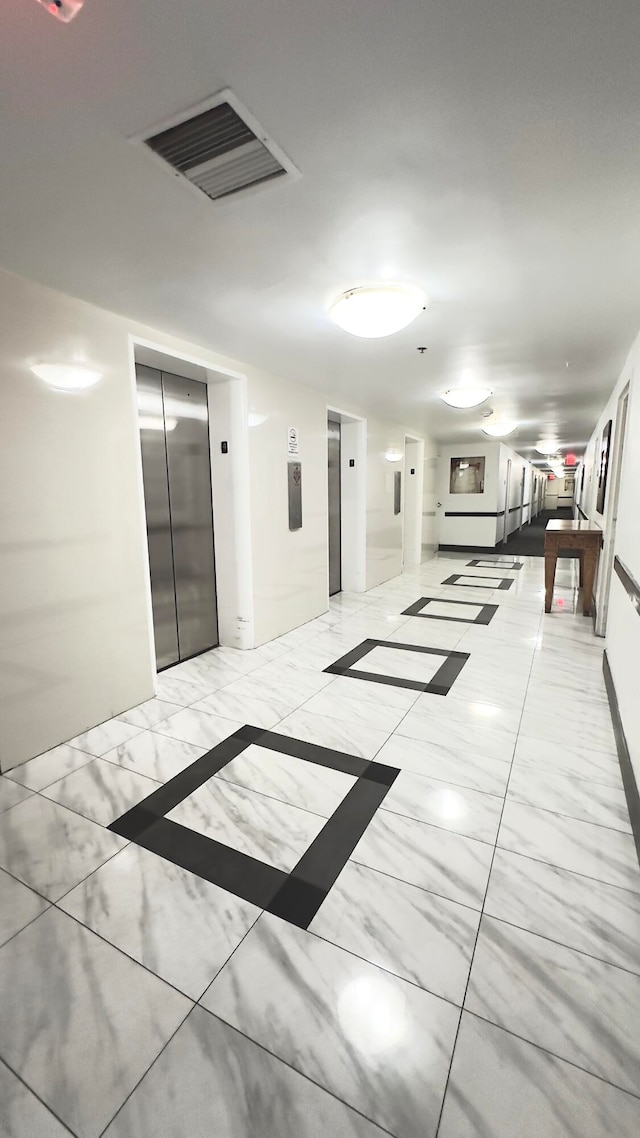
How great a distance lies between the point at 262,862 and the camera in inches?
76.8

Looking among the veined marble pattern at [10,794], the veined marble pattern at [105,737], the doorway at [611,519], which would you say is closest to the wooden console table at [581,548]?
the doorway at [611,519]

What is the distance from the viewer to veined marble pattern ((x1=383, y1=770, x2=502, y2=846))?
7.04ft

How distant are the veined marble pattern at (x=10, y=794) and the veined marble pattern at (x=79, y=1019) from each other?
0.85 m

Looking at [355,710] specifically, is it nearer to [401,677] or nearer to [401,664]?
[401,677]

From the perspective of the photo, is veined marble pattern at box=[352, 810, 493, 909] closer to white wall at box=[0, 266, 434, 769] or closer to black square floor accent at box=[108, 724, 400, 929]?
black square floor accent at box=[108, 724, 400, 929]

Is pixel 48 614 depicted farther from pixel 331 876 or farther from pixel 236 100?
pixel 236 100

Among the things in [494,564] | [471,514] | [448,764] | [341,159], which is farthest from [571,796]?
[471,514]

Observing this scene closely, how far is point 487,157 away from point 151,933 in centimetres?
294

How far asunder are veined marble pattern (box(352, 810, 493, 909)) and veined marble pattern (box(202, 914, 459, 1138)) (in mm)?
408

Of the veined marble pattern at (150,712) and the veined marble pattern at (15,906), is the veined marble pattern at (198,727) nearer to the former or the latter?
the veined marble pattern at (150,712)

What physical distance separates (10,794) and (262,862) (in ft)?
4.73

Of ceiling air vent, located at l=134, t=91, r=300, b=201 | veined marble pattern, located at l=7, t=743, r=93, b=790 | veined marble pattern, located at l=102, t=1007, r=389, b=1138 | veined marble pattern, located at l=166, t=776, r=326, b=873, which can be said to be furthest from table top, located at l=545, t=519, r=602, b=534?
veined marble pattern, located at l=102, t=1007, r=389, b=1138

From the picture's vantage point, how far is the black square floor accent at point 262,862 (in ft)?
5.90

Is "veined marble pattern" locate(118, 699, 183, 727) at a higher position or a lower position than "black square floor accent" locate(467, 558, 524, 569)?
lower
